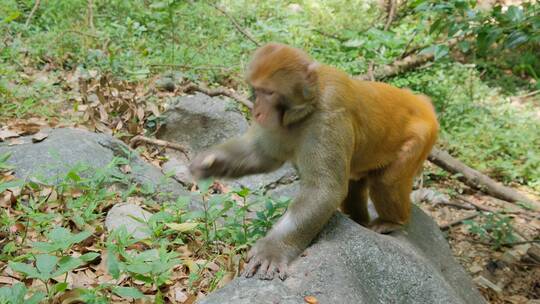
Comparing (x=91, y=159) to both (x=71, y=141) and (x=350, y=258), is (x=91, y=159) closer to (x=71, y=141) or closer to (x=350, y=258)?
(x=71, y=141)

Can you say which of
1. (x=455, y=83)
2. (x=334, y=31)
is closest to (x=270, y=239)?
(x=455, y=83)

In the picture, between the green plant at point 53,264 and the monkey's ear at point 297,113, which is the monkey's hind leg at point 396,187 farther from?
the green plant at point 53,264

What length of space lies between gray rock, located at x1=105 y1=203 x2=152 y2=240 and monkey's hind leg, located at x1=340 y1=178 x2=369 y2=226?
6.39ft

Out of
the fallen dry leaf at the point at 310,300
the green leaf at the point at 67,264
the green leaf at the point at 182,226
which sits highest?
the fallen dry leaf at the point at 310,300

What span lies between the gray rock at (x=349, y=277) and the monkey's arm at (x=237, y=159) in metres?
0.88

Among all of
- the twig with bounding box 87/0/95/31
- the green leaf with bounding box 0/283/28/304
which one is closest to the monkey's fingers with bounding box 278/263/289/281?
the green leaf with bounding box 0/283/28/304

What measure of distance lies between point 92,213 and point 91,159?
3.19 feet

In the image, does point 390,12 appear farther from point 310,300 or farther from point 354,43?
point 310,300

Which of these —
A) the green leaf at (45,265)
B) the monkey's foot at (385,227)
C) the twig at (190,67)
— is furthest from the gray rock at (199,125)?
the green leaf at (45,265)

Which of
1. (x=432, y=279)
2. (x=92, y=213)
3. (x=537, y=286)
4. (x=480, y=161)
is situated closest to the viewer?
(x=432, y=279)

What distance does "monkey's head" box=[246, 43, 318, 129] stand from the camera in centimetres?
399

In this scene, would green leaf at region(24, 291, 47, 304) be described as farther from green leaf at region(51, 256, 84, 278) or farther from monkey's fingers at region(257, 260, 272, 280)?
monkey's fingers at region(257, 260, 272, 280)

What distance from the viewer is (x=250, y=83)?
4055 millimetres

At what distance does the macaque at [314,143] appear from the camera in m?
3.97
